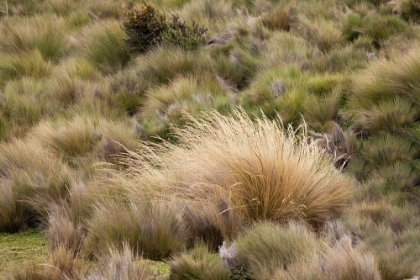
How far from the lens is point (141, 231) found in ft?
15.4

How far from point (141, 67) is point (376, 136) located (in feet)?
12.7

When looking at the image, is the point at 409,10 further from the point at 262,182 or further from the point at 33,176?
the point at 33,176

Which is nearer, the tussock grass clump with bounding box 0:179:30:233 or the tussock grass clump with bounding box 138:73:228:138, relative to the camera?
the tussock grass clump with bounding box 0:179:30:233

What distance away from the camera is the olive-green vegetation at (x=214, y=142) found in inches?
169

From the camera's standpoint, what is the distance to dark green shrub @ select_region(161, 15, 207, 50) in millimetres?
9523

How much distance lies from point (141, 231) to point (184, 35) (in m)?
5.48

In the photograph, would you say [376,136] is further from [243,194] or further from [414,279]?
[414,279]

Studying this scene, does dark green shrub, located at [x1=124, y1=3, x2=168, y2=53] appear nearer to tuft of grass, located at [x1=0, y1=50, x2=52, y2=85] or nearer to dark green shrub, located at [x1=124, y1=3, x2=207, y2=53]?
dark green shrub, located at [x1=124, y1=3, x2=207, y2=53]

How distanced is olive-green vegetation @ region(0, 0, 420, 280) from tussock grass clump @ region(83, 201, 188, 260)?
0.01m

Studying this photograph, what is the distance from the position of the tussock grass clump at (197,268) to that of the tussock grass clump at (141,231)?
0.37 m

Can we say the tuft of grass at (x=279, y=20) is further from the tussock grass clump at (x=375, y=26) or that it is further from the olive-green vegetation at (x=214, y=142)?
the tussock grass clump at (x=375, y=26)

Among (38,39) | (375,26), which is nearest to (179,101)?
(375,26)

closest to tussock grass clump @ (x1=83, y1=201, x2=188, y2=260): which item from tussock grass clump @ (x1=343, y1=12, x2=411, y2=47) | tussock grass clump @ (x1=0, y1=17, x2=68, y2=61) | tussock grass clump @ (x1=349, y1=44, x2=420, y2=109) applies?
→ tussock grass clump @ (x1=349, y1=44, x2=420, y2=109)

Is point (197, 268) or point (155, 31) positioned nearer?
point (197, 268)
